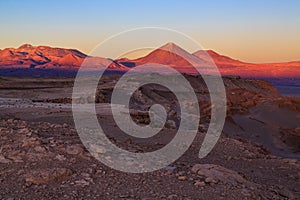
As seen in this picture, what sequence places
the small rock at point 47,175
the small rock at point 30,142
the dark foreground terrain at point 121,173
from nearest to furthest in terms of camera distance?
the dark foreground terrain at point 121,173, the small rock at point 47,175, the small rock at point 30,142

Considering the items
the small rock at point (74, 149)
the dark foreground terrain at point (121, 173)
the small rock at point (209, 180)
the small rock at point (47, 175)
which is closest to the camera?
the dark foreground terrain at point (121, 173)

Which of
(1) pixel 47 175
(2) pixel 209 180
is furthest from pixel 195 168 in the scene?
(1) pixel 47 175

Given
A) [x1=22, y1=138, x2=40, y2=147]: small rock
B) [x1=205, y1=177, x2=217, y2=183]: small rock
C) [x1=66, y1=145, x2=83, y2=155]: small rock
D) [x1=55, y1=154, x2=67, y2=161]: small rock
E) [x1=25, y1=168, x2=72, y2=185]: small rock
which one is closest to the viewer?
[x1=25, y1=168, x2=72, y2=185]: small rock

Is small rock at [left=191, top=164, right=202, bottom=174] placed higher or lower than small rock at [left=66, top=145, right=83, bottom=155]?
lower

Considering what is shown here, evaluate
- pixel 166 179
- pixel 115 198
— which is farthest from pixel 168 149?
pixel 115 198

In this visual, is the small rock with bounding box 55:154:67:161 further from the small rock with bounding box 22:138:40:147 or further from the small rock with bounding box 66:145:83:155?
the small rock with bounding box 22:138:40:147

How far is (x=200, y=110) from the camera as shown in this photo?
19.2 metres

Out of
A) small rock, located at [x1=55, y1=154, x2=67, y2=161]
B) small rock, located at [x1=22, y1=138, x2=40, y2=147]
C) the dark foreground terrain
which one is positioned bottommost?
the dark foreground terrain

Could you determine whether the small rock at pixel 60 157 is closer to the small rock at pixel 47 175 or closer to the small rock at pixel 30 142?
the small rock at pixel 47 175

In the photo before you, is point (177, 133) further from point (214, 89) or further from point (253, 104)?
point (214, 89)

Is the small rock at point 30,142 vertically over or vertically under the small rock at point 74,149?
over

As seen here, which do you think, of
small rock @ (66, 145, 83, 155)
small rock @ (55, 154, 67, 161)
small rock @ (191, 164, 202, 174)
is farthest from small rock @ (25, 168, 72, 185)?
small rock @ (191, 164, 202, 174)

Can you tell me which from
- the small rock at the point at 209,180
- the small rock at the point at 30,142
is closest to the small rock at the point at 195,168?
the small rock at the point at 209,180

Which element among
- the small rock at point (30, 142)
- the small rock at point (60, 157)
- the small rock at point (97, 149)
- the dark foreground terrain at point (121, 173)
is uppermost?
the small rock at point (30, 142)
